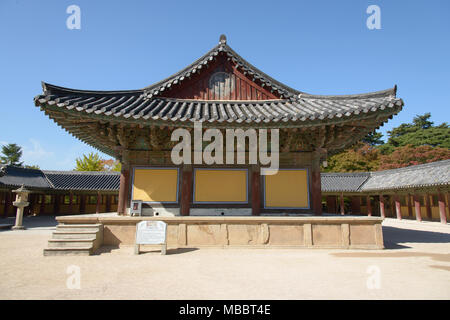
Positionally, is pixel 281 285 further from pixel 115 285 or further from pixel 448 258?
pixel 448 258

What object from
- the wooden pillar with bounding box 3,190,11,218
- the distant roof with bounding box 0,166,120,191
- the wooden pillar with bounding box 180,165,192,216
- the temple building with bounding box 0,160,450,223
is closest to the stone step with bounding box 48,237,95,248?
the wooden pillar with bounding box 180,165,192,216

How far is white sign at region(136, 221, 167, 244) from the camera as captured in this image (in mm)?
7333

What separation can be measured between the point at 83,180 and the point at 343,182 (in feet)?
116

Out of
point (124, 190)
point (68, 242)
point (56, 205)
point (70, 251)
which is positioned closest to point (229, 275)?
point (70, 251)

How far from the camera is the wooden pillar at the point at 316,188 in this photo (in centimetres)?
920

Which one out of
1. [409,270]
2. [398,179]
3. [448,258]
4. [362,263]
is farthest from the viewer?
[398,179]

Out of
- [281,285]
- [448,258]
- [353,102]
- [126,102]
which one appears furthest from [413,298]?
[126,102]

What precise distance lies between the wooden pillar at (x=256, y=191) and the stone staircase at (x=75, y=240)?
515 centimetres

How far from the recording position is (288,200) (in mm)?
9414

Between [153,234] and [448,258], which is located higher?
[153,234]

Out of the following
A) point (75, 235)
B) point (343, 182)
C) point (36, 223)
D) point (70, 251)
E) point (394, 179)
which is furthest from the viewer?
point (343, 182)

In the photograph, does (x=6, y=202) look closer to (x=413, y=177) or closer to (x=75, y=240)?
(x=75, y=240)

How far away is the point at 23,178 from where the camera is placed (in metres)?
31.0

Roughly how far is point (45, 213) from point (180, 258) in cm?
3609
